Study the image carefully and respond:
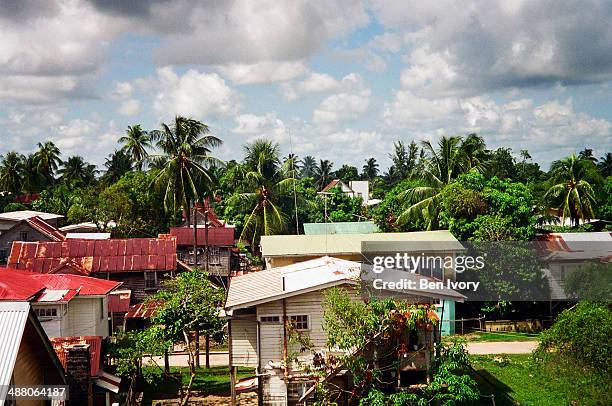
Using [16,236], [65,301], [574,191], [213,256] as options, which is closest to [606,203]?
[574,191]

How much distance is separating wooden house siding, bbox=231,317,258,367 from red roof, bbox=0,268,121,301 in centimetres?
599

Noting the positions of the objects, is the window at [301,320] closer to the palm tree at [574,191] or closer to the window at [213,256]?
the window at [213,256]

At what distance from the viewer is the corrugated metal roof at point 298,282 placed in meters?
20.1

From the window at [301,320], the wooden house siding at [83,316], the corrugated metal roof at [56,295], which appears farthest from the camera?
the wooden house siding at [83,316]

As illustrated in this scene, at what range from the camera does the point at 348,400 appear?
19203 millimetres

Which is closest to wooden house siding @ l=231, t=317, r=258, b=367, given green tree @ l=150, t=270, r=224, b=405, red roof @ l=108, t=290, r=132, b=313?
green tree @ l=150, t=270, r=224, b=405

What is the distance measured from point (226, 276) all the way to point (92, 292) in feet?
61.9

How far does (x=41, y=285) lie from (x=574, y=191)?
116 feet

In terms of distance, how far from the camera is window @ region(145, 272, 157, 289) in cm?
3562

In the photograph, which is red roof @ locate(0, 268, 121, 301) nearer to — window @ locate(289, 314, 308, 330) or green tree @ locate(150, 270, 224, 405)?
green tree @ locate(150, 270, 224, 405)

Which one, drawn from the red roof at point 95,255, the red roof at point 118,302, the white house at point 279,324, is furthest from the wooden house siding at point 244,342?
the red roof at point 95,255

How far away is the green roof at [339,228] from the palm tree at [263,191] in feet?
6.14

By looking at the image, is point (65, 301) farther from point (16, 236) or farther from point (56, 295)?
point (16, 236)

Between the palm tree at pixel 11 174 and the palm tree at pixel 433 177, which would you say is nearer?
the palm tree at pixel 433 177
